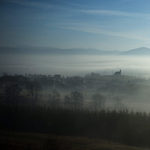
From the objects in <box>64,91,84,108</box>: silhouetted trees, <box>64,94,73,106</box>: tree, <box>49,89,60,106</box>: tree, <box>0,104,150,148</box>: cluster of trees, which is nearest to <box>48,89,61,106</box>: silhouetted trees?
<box>49,89,60,106</box>: tree

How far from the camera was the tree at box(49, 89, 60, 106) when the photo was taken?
17.9m

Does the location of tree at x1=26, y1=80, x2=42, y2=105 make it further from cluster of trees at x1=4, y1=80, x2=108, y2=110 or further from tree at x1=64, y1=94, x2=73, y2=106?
tree at x1=64, y1=94, x2=73, y2=106

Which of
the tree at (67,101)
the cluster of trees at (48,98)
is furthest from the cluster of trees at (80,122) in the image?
the tree at (67,101)

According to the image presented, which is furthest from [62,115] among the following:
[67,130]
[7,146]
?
[7,146]

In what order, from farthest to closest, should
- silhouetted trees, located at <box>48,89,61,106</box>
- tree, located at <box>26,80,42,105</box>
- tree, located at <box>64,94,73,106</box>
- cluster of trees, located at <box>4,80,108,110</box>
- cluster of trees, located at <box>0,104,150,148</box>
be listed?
tree, located at <box>26,80,42,105</box> < silhouetted trees, located at <box>48,89,61,106</box> < tree, located at <box>64,94,73,106</box> < cluster of trees, located at <box>4,80,108,110</box> < cluster of trees, located at <box>0,104,150,148</box>

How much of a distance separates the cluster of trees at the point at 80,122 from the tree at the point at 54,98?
91 cm

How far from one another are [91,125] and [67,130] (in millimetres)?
1665

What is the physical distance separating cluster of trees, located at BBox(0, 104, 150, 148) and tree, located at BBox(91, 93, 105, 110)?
1.11 m

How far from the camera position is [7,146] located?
8.55 m

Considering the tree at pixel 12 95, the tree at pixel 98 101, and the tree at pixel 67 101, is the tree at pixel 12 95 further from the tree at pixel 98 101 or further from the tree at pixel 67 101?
the tree at pixel 98 101

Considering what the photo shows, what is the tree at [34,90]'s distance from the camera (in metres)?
18.0

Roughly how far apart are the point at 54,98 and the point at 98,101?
349 cm

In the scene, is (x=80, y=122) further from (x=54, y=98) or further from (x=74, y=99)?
A: (x=54, y=98)

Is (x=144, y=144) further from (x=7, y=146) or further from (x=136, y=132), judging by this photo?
(x=7, y=146)
